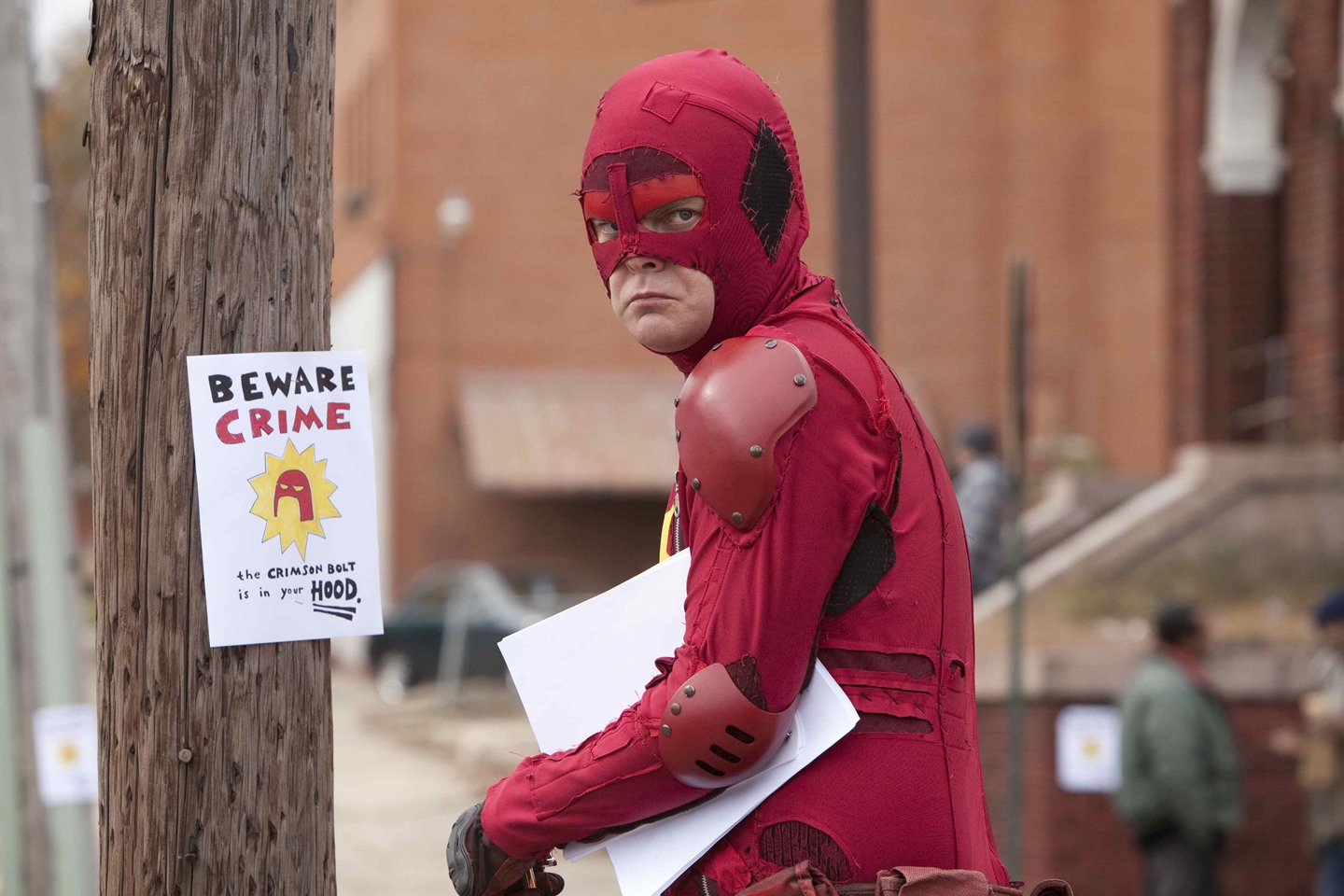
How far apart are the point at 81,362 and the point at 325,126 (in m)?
37.1

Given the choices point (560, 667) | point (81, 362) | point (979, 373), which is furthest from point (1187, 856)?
point (81, 362)

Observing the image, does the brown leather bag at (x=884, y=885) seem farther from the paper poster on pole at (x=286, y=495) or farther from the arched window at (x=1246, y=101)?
the arched window at (x=1246, y=101)

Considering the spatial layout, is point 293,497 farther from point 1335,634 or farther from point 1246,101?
point 1246,101

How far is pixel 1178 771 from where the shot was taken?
842 cm

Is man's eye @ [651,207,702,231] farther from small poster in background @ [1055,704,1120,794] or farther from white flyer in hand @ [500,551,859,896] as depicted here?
small poster in background @ [1055,704,1120,794]

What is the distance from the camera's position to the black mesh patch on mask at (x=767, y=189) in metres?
2.75

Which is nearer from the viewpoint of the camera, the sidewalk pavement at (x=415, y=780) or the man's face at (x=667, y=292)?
the man's face at (x=667, y=292)

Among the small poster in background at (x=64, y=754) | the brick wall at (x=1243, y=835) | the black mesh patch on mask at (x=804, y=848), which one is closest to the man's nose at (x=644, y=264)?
the black mesh patch on mask at (x=804, y=848)

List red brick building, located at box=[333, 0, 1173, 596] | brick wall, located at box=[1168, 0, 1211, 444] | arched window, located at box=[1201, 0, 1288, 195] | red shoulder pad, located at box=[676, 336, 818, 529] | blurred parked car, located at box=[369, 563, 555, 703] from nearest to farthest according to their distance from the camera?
red shoulder pad, located at box=[676, 336, 818, 529], arched window, located at box=[1201, 0, 1288, 195], brick wall, located at box=[1168, 0, 1211, 444], blurred parked car, located at box=[369, 563, 555, 703], red brick building, located at box=[333, 0, 1173, 596]

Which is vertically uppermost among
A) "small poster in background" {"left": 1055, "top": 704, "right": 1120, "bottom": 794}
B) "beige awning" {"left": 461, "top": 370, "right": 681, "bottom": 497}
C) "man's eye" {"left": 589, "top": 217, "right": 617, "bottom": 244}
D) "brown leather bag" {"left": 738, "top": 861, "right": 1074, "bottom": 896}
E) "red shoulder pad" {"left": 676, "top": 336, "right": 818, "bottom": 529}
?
"man's eye" {"left": 589, "top": 217, "right": 617, "bottom": 244}

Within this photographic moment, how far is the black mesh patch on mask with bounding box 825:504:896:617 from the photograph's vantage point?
2.66m

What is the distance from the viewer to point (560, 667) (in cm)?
293

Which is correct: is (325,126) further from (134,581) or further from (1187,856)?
(1187,856)

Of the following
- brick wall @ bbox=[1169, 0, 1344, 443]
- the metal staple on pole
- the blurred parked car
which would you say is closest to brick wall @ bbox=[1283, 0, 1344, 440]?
brick wall @ bbox=[1169, 0, 1344, 443]
